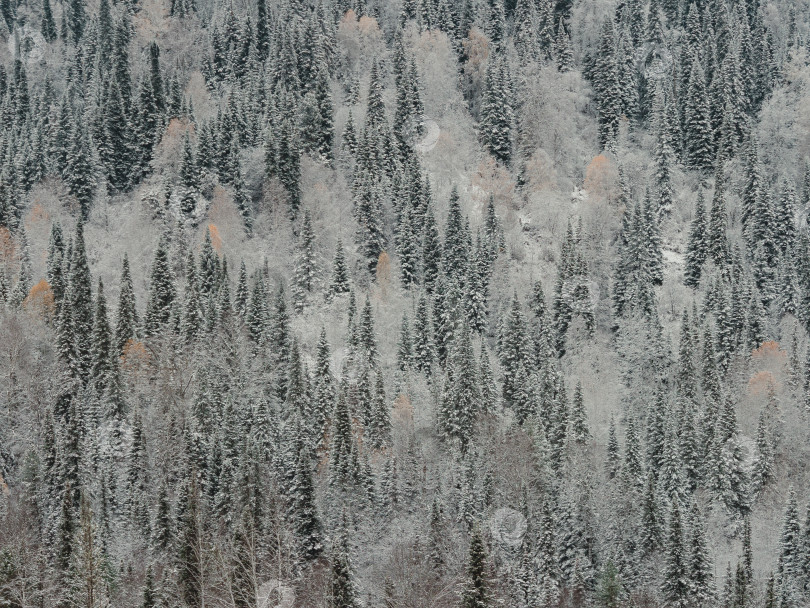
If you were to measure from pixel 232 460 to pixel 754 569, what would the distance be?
4648cm

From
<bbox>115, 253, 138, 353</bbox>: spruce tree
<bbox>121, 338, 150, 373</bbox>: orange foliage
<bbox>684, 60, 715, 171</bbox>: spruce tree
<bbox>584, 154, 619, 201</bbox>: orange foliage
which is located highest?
<bbox>684, 60, 715, 171</bbox>: spruce tree

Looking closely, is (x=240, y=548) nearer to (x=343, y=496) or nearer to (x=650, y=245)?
(x=343, y=496)

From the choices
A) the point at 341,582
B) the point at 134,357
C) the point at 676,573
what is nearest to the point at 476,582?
the point at 341,582

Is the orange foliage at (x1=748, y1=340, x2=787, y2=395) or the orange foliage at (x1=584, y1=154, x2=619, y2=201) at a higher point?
the orange foliage at (x1=584, y1=154, x2=619, y2=201)

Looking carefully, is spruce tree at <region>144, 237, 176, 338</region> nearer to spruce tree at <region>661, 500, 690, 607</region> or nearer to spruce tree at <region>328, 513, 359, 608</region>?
spruce tree at <region>328, 513, 359, 608</region>

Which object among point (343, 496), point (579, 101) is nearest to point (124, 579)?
point (343, 496)

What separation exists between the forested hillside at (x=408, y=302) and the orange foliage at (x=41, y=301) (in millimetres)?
305

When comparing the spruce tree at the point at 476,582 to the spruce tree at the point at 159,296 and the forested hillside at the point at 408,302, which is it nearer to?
the forested hillside at the point at 408,302

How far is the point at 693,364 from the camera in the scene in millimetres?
104625

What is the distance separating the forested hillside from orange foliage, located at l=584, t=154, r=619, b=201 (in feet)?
1.70

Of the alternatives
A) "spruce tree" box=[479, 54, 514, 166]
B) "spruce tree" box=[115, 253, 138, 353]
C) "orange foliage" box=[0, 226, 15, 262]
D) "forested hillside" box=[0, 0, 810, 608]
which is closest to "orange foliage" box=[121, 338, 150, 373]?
"forested hillside" box=[0, 0, 810, 608]

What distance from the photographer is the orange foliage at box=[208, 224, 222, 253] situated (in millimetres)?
123312

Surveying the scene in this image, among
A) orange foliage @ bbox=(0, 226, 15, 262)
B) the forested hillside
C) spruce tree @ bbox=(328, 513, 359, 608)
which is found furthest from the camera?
orange foliage @ bbox=(0, 226, 15, 262)

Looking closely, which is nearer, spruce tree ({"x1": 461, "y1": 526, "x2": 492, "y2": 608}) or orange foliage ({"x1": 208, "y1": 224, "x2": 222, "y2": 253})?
spruce tree ({"x1": 461, "y1": 526, "x2": 492, "y2": 608})
